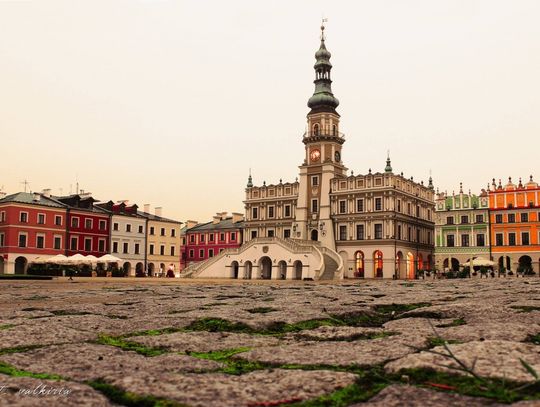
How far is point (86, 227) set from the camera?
6669 cm

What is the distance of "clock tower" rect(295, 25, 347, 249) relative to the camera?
213ft

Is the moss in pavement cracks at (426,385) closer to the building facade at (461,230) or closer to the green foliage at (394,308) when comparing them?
the green foliage at (394,308)

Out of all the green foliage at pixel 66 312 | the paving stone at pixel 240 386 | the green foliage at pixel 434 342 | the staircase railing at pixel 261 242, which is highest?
the staircase railing at pixel 261 242

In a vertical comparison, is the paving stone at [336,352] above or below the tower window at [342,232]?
below

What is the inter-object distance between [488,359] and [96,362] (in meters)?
2.10

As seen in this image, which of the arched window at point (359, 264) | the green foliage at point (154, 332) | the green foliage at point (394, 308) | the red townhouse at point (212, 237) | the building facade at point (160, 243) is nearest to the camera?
the green foliage at point (154, 332)

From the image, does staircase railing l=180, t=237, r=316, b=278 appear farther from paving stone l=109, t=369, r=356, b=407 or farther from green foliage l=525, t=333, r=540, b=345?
paving stone l=109, t=369, r=356, b=407

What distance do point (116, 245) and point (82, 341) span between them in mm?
68199

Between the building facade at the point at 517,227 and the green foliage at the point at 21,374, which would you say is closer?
the green foliage at the point at 21,374

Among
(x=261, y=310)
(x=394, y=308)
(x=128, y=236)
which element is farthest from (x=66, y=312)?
(x=128, y=236)

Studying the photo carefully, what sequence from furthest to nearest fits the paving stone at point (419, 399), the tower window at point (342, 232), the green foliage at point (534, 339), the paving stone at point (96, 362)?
the tower window at point (342, 232)
the green foliage at point (534, 339)
the paving stone at point (96, 362)
the paving stone at point (419, 399)

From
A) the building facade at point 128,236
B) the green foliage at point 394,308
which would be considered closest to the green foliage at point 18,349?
the green foliage at point 394,308

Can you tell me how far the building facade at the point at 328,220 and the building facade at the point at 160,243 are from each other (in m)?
11.7

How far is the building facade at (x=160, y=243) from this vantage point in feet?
243
